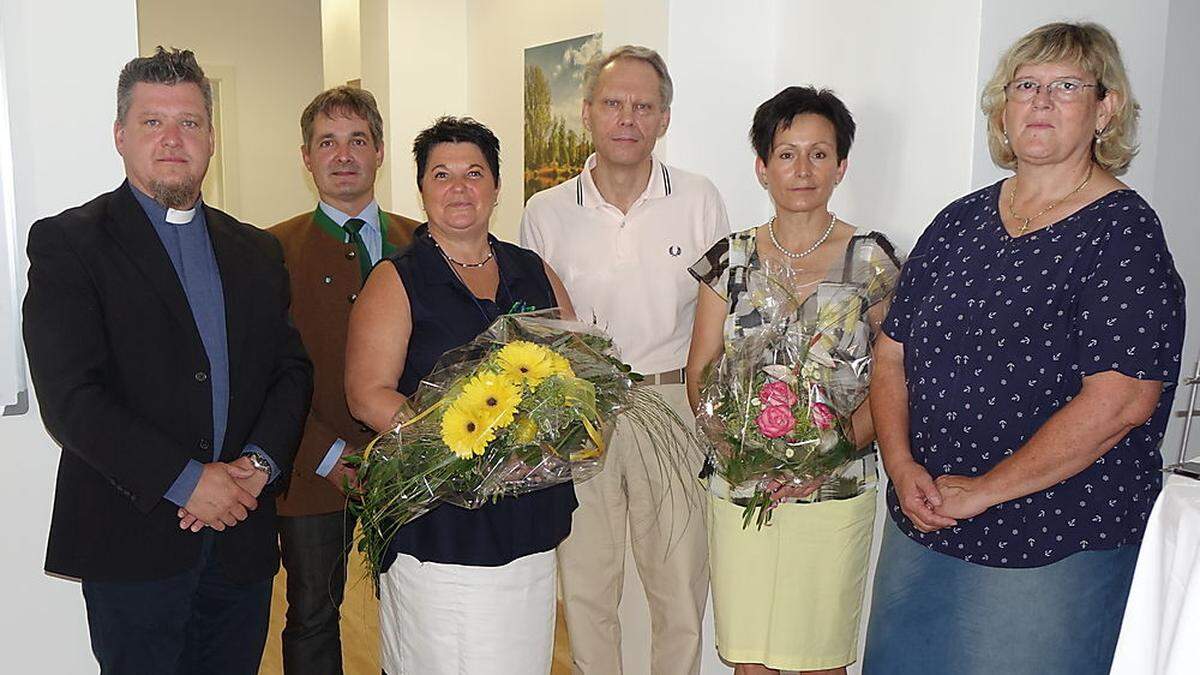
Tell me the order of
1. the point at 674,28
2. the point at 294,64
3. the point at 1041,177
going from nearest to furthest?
1. the point at 1041,177
2. the point at 674,28
3. the point at 294,64

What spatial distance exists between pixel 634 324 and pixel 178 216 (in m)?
1.23

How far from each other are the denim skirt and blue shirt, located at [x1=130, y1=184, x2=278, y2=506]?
146 cm

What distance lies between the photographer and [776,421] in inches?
88.0

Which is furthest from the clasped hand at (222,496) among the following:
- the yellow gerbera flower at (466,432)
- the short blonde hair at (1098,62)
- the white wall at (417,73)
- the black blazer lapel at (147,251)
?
the white wall at (417,73)

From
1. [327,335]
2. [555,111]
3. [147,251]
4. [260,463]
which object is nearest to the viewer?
[147,251]

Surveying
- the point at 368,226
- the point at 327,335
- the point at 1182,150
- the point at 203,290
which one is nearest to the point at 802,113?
the point at 1182,150

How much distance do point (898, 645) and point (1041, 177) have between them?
1.05 m

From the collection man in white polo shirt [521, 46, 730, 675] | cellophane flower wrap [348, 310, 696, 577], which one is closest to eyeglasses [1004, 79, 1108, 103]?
cellophane flower wrap [348, 310, 696, 577]

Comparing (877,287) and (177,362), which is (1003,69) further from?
(177,362)

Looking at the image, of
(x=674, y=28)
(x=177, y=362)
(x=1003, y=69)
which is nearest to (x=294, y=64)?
(x=674, y=28)

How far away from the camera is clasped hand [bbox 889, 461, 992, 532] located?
2010mm

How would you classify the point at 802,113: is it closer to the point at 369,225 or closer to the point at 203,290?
the point at 369,225

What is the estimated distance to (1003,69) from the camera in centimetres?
209

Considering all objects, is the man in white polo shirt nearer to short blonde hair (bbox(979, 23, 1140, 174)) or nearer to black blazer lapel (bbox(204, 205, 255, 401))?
black blazer lapel (bbox(204, 205, 255, 401))
